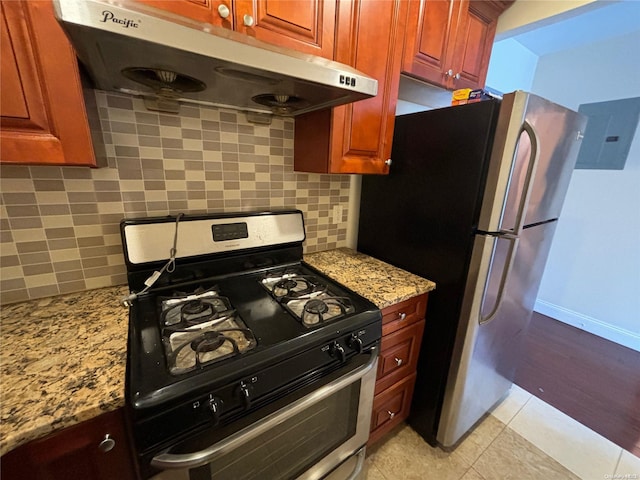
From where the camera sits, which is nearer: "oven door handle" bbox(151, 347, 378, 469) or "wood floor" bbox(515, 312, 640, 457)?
"oven door handle" bbox(151, 347, 378, 469)

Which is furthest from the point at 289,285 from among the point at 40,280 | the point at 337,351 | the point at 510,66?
the point at 510,66

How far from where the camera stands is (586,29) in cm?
210

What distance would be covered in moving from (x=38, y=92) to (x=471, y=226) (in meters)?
1.40

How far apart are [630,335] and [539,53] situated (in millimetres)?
2623

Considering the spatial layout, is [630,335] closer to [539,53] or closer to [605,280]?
[605,280]

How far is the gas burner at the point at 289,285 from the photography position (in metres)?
1.08

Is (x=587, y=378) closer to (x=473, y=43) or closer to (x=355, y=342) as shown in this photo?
(x=355, y=342)

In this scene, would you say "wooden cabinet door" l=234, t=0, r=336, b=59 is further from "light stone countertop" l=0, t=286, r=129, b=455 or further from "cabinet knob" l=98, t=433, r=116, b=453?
"cabinet knob" l=98, t=433, r=116, b=453

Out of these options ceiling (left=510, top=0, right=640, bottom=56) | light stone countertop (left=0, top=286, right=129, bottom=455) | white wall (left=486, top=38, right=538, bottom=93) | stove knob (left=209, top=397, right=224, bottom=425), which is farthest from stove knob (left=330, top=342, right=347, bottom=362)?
white wall (left=486, top=38, right=538, bottom=93)

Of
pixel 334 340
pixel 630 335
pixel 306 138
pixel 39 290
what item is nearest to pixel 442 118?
pixel 306 138

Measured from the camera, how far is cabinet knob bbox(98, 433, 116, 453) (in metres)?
0.63

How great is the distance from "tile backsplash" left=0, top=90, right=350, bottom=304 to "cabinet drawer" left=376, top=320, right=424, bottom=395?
888 millimetres

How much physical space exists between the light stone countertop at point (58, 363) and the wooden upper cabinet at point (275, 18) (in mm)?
906

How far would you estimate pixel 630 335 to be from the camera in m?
2.34
